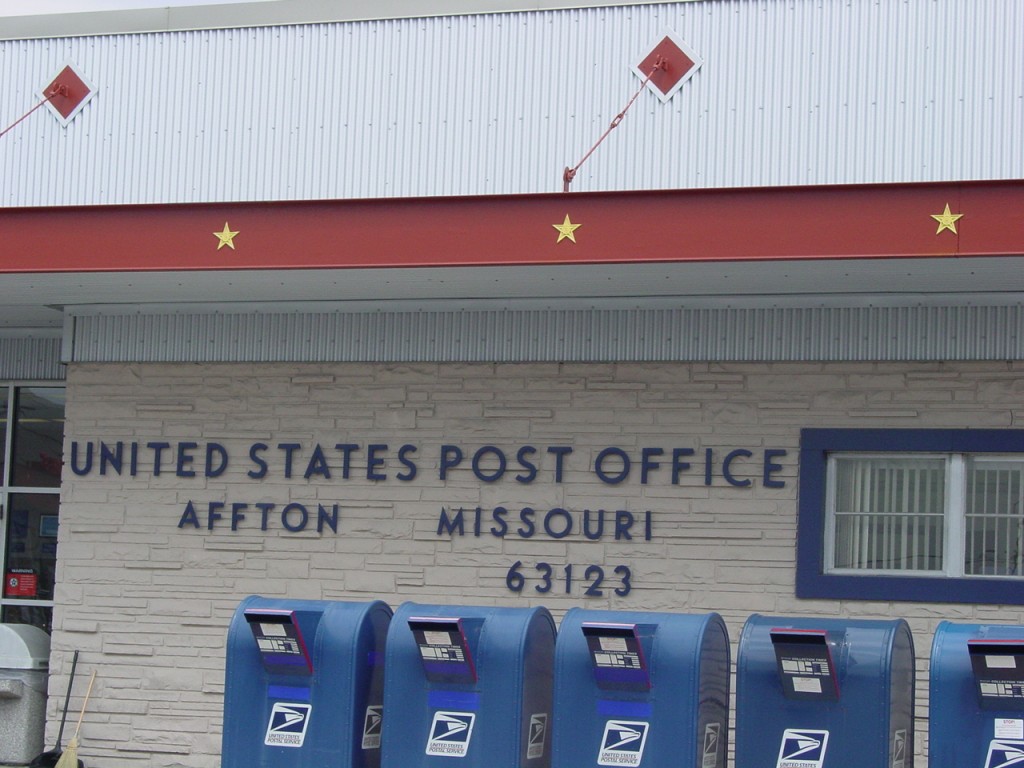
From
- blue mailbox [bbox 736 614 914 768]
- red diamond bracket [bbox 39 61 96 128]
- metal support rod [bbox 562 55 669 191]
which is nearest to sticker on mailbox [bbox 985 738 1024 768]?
blue mailbox [bbox 736 614 914 768]

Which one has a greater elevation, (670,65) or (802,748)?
(670,65)

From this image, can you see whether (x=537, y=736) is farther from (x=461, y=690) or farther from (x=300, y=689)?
(x=300, y=689)

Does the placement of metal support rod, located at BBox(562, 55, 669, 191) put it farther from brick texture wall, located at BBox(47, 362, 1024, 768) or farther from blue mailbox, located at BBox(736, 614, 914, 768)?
blue mailbox, located at BBox(736, 614, 914, 768)

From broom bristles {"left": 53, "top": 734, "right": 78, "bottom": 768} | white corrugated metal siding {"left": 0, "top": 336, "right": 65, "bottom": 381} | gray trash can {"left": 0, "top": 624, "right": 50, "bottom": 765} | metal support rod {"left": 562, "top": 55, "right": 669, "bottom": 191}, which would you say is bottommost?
broom bristles {"left": 53, "top": 734, "right": 78, "bottom": 768}

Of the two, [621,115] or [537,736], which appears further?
[621,115]

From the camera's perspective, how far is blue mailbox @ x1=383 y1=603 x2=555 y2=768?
24.7 feet

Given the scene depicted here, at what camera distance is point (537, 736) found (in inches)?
306

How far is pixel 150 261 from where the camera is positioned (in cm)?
888

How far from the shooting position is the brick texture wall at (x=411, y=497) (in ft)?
31.1

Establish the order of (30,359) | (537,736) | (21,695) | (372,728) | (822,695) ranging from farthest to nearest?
1. (30,359)
2. (21,695)
3. (372,728)
4. (537,736)
5. (822,695)

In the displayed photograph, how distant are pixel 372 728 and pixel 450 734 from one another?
61 centimetres

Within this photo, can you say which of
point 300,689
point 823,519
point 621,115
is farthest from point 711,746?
point 621,115

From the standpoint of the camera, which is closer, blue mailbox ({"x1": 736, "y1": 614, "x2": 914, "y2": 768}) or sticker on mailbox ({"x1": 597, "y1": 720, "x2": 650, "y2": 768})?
blue mailbox ({"x1": 736, "y1": 614, "x2": 914, "y2": 768})

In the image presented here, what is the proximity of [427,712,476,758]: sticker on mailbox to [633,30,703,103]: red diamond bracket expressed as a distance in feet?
14.8
